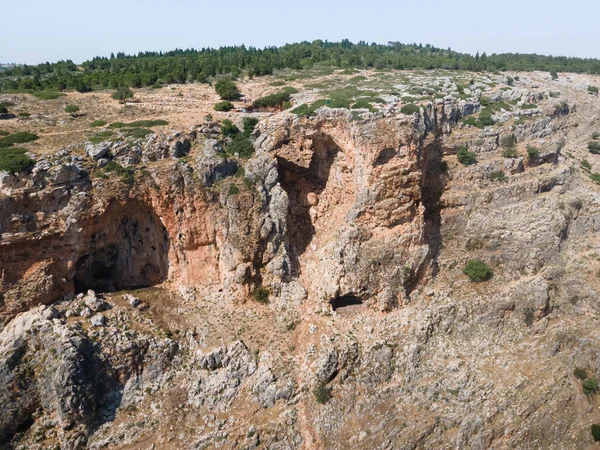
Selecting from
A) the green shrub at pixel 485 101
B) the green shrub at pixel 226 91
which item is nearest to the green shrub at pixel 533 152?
the green shrub at pixel 485 101

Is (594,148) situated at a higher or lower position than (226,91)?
lower

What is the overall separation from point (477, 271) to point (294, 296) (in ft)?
53.8

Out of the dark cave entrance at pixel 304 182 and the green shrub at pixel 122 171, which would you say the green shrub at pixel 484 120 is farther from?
the green shrub at pixel 122 171

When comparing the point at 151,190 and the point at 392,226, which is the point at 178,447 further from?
the point at 392,226

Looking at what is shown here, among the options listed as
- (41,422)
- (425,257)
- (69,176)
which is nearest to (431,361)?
→ (425,257)

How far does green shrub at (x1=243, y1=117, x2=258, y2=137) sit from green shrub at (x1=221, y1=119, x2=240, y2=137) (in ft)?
2.59

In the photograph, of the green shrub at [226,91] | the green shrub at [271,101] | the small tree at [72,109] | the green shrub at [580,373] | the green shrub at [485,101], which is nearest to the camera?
the green shrub at [580,373]

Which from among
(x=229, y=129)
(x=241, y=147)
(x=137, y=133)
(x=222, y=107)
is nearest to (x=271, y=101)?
(x=222, y=107)

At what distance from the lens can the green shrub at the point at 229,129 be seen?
1480 inches

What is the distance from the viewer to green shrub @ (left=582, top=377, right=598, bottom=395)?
34.2 metres

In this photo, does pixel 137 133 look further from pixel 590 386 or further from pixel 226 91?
pixel 590 386

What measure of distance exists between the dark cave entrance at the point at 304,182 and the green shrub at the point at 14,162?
60.5ft

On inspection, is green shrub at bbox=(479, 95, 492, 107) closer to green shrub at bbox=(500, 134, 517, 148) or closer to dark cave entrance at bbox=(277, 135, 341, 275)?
green shrub at bbox=(500, 134, 517, 148)

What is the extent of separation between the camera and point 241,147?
36.7m
